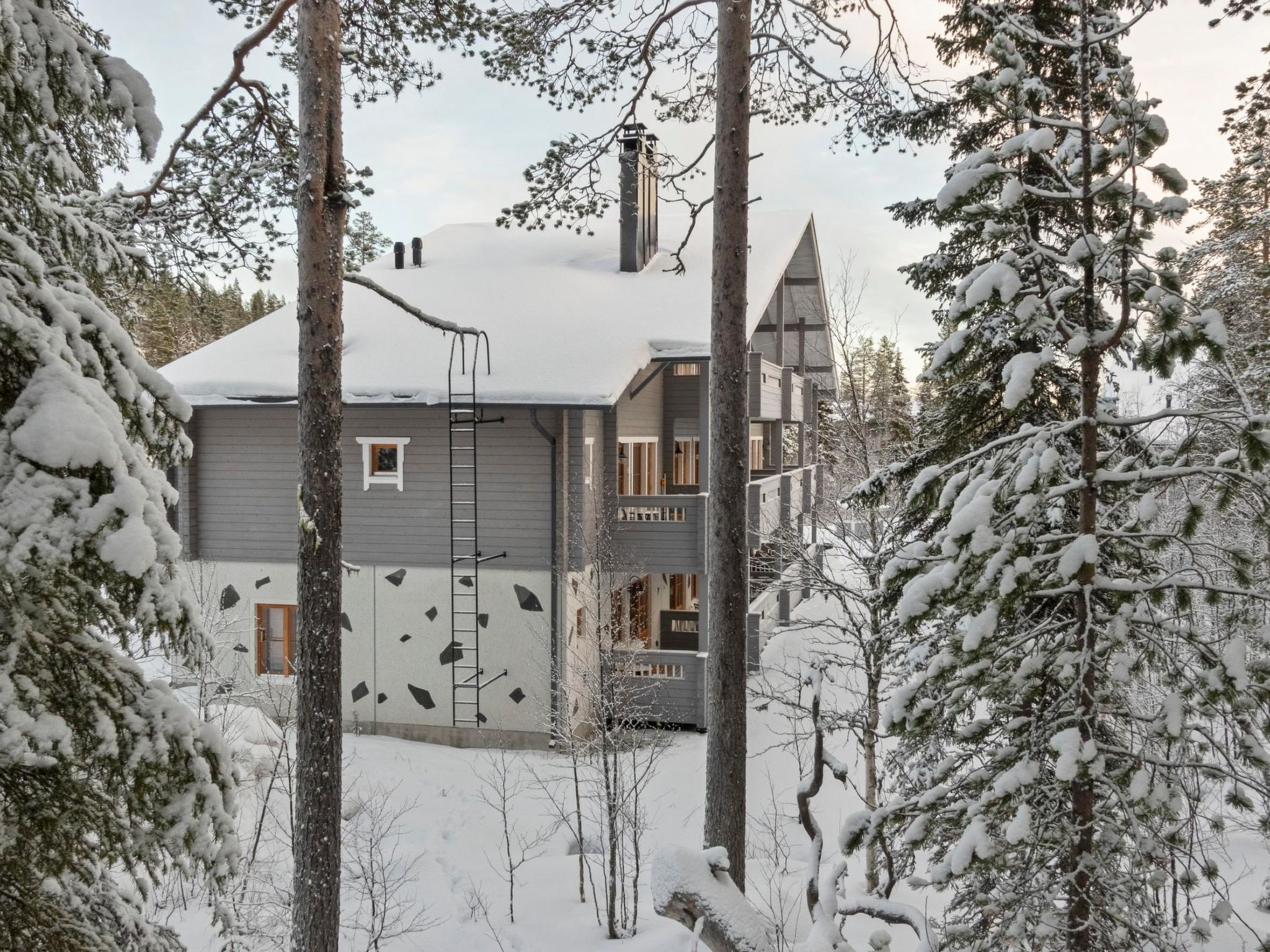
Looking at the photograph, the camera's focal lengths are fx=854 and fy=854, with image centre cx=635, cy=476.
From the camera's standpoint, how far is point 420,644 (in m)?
14.2

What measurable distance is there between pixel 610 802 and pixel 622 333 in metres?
7.65

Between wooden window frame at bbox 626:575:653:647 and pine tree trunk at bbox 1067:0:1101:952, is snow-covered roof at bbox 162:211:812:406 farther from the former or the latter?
pine tree trunk at bbox 1067:0:1101:952

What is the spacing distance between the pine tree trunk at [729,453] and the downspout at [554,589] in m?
6.41

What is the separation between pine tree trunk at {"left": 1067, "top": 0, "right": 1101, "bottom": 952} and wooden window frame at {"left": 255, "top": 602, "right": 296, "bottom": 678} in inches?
520

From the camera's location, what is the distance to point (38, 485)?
267 cm

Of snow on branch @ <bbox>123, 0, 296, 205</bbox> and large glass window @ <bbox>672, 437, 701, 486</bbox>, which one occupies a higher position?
snow on branch @ <bbox>123, 0, 296, 205</bbox>

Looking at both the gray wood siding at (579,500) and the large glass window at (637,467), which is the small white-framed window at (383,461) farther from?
the large glass window at (637,467)

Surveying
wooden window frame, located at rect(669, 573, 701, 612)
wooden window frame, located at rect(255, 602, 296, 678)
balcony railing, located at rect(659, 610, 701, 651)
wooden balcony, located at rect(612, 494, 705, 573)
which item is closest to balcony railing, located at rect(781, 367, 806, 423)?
wooden window frame, located at rect(669, 573, 701, 612)

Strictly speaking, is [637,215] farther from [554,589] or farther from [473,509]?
[554,589]

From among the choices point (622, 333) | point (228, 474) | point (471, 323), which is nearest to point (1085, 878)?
point (622, 333)

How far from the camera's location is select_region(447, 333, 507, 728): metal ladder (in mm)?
13500

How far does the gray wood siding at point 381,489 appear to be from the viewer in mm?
14039

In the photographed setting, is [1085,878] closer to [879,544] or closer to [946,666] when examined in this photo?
[946,666]

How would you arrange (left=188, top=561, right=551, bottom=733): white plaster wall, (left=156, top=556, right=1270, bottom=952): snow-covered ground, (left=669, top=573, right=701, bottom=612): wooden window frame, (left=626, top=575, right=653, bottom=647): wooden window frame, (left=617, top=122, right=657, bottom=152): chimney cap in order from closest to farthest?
(left=156, top=556, right=1270, bottom=952): snow-covered ground → (left=188, top=561, right=551, bottom=733): white plaster wall → (left=617, top=122, right=657, bottom=152): chimney cap → (left=626, top=575, right=653, bottom=647): wooden window frame → (left=669, top=573, right=701, bottom=612): wooden window frame
